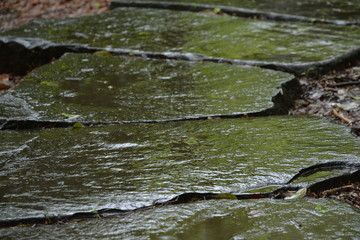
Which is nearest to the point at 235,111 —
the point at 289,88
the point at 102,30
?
the point at 289,88

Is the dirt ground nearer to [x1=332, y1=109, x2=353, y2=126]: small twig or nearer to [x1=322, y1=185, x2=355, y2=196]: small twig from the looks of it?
[x1=332, y1=109, x2=353, y2=126]: small twig

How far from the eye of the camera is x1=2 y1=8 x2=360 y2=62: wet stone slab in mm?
2510

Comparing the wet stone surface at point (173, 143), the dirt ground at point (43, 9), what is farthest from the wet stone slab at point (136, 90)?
the dirt ground at point (43, 9)

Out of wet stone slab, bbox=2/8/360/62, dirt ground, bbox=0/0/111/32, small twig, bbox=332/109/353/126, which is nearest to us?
small twig, bbox=332/109/353/126

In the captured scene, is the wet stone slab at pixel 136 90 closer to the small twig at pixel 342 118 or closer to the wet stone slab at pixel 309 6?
the small twig at pixel 342 118

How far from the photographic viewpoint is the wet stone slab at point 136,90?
191 centimetres

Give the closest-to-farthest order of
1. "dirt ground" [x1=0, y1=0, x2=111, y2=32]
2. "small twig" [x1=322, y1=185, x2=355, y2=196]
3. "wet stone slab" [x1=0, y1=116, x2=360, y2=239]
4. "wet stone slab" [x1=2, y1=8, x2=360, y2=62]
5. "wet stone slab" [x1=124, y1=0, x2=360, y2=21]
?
"wet stone slab" [x1=0, y1=116, x2=360, y2=239] < "small twig" [x1=322, y1=185, x2=355, y2=196] < "wet stone slab" [x1=2, y1=8, x2=360, y2=62] < "wet stone slab" [x1=124, y1=0, x2=360, y2=21] < "dirt ground" [x1=0, y1=0, x2=111, y2=32]

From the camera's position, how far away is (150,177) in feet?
4.56

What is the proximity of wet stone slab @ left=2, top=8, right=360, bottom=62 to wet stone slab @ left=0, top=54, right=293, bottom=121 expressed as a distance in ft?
0.77

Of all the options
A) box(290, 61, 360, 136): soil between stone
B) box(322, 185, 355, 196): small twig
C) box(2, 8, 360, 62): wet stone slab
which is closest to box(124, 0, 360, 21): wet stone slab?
box(2, 8, 360, 62): wet stone slab

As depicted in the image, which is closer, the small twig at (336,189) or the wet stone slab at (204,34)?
the small twig at (336,189)

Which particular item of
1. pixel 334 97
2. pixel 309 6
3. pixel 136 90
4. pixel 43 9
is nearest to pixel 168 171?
pixel 136 90

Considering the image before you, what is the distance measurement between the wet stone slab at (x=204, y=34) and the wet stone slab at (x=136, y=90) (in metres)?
0.24

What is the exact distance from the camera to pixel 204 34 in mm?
2863
